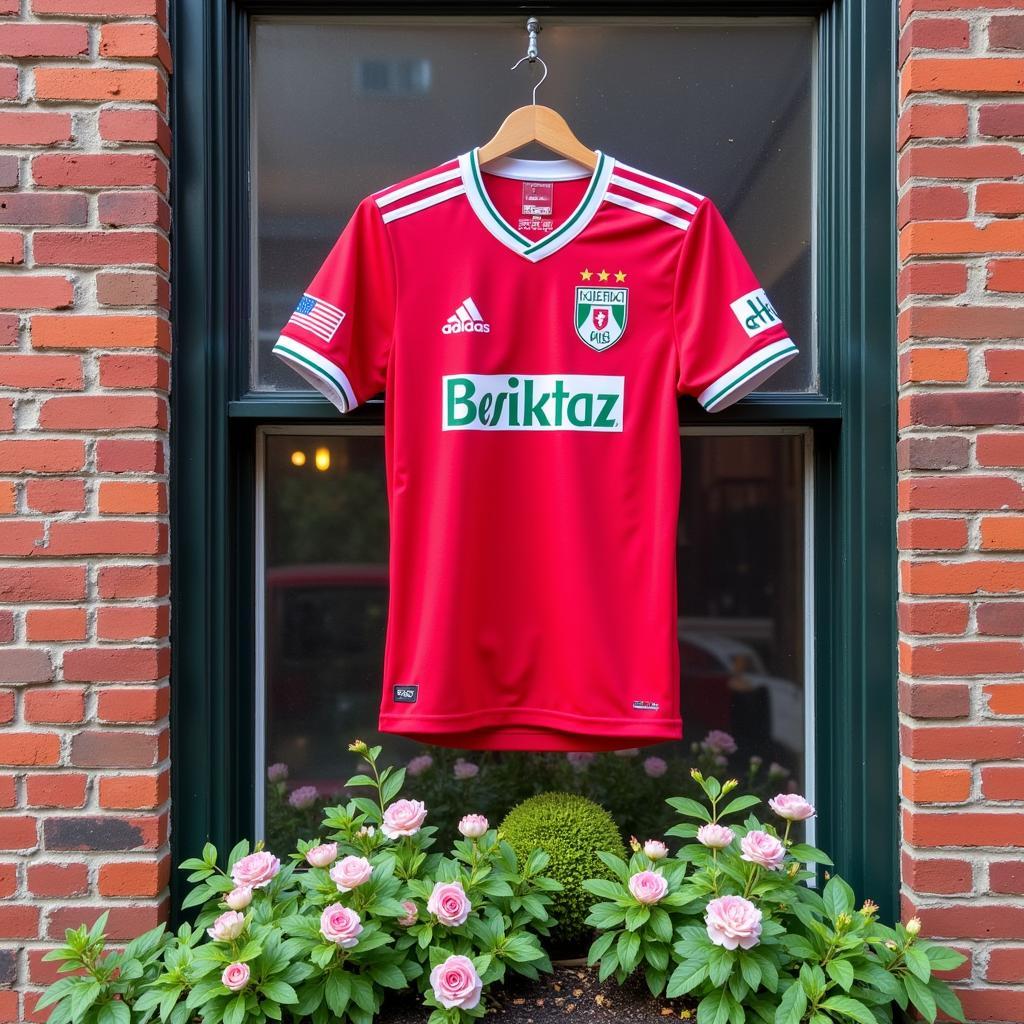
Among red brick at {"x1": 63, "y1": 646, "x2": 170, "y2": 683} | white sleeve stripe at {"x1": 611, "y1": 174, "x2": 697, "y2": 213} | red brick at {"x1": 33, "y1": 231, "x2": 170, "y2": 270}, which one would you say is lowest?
red brick at {"x1": 63, "y1": 646, "x2": 170, "y2": 683}

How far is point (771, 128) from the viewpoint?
2102 millimetres

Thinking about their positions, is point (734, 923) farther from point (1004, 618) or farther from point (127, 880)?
point (127, 880)

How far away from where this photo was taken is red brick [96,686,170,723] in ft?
6.06

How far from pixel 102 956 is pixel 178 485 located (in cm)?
98

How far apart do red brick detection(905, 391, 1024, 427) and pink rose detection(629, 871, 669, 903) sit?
1.07m

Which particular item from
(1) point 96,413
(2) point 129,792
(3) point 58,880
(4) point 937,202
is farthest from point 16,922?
(4) point 937,202

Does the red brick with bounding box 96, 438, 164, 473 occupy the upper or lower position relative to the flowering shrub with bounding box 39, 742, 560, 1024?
upper

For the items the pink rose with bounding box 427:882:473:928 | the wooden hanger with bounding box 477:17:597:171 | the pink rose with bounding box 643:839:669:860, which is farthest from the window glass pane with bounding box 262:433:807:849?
the wooden hanger with bounding box 477:17:597:171

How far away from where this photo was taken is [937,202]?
1854 millimetres

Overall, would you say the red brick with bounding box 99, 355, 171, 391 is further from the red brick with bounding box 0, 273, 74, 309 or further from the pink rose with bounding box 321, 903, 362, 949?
the pink rose with bounding box 321, 903, 362, 949

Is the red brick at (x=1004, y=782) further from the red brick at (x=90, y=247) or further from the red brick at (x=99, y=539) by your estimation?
the red brick at (x=90, y=247)

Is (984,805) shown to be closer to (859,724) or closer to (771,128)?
(859,724)

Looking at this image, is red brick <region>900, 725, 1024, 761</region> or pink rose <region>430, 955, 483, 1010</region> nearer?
pink rose <region>430, 955, 483, 1010</region>

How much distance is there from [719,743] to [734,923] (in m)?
0.60
